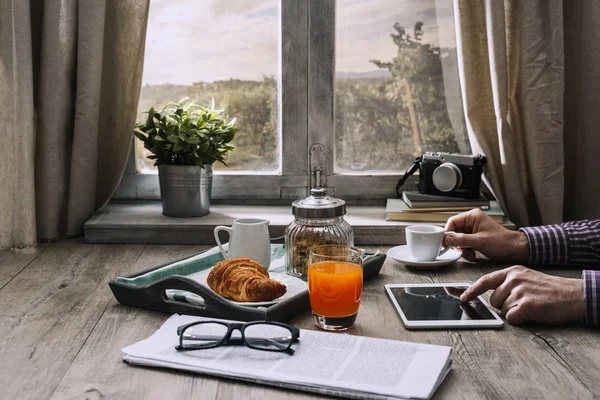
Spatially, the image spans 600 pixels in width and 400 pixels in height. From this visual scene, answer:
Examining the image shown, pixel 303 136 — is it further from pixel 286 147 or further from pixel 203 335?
pixel 203 335

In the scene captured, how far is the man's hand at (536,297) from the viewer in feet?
3.86

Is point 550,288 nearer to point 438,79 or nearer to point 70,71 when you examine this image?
point 438,79

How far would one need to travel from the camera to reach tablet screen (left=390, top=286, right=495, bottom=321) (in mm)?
1206

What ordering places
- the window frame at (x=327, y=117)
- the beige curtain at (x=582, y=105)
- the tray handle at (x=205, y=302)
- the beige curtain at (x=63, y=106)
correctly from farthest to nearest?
1. the window frame at (x=327, y=117)
2. the beige curtain at (x=582, y=105)
3. the beige curtain at (x=63, y=106)
4. the tray handle at (x=205, y=302)

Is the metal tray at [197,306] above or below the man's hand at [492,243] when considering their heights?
below

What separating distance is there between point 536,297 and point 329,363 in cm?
40

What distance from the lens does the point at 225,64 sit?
7.03 ft

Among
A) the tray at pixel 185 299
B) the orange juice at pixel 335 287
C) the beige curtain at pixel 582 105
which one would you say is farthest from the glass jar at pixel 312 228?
the beige curtain at pixel 582 105

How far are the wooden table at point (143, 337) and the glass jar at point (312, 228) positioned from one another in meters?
0.13

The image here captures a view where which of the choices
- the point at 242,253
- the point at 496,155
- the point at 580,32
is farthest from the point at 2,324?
the point at 580,32

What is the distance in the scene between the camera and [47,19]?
187cm

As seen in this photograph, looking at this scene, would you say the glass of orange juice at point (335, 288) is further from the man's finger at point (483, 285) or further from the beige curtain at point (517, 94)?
the beige curtain at point (517, 94)

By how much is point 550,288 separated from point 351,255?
1.10ft

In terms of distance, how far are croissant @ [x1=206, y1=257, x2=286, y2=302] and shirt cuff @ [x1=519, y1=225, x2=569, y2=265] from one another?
65 centimetres
